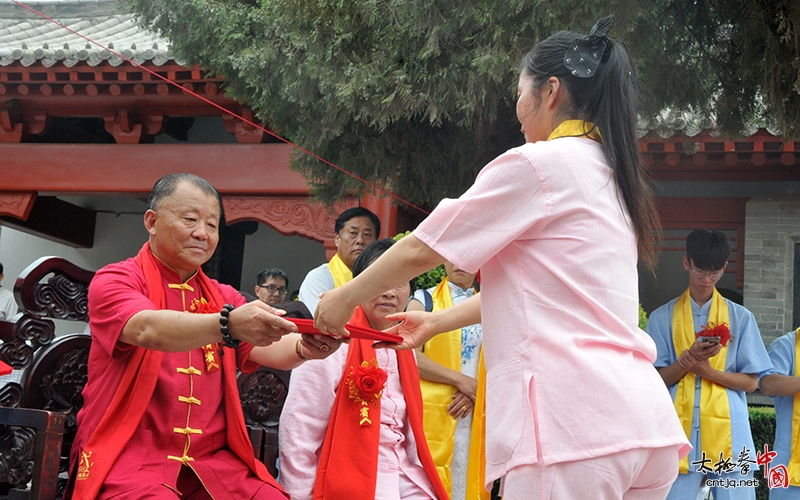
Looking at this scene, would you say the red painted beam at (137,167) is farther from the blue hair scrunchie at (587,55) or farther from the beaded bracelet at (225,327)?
the blue hair scrunchie at (587,55)

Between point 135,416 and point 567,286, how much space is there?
1482 millimetres

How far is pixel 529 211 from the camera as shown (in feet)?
6.83

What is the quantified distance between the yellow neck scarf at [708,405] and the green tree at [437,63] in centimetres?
132

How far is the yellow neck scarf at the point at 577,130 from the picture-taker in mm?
2229

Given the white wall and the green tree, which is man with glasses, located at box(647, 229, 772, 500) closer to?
the green tree

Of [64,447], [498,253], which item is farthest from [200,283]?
[498,253]

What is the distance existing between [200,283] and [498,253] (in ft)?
4.60

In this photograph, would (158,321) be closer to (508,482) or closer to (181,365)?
(181,365)

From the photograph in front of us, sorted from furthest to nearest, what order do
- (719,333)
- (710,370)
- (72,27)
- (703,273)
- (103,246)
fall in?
(72,27) → (103,246) → (703,273) → (710,370) → (719,333)

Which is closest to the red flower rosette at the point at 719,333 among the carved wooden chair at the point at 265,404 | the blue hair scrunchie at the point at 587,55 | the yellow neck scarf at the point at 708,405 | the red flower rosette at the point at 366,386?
the yellow neck scarf at the point at 708,405

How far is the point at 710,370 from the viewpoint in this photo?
17.0 feet

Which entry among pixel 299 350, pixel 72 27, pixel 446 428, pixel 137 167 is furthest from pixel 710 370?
pixel 72 27

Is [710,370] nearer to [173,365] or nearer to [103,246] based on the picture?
[173,365]

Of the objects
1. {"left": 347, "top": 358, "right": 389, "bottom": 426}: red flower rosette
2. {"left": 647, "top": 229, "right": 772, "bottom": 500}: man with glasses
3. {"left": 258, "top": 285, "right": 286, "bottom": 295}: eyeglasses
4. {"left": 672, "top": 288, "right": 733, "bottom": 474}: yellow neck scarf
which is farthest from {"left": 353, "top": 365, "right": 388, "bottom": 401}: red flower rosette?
{"left": 258, "top": 285, "right": 286, "bottom": 295}: eyeglasses
